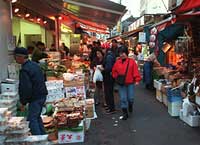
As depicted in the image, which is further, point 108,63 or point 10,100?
point 108,63

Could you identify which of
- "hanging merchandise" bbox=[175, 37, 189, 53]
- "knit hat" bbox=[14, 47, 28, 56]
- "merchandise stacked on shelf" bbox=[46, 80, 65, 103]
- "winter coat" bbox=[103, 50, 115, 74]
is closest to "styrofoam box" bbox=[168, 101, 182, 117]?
"winter coat" bbox=[103, 50, 115, 74]

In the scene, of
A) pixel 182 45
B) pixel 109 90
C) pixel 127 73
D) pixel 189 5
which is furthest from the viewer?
pixel 182 45

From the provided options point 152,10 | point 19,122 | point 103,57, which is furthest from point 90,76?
point 152,10

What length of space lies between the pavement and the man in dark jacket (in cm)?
142

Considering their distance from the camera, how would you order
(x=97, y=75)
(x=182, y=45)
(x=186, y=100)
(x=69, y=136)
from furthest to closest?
(x=182, y=45) < (x=97, y=75) < (x=186, y=100) < (x=69, y=136)

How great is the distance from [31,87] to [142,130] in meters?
3.54

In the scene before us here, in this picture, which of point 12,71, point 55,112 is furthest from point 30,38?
point 55,112

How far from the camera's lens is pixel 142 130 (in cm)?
971

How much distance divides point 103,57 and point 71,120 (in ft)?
15.6

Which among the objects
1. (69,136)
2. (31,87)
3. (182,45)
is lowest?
(69,136)

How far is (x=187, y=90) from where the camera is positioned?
34.2 feet

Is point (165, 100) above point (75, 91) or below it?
below

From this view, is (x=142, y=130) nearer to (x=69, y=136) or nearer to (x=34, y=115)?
(x=69, y=136)

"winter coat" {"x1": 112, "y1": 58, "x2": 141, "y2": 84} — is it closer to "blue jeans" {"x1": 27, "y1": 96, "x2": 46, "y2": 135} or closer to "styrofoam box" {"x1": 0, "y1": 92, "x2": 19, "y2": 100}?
"styrofoam box" {"x1": 0, "y1": 92, "x2": 19, "y2": 100}
